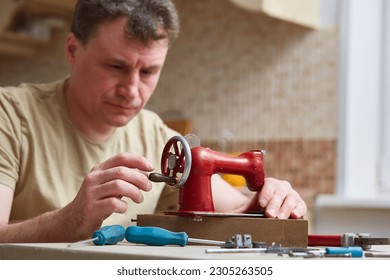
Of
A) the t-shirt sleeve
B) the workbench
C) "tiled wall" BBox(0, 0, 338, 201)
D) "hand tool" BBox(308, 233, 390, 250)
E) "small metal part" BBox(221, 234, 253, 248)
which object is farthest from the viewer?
"tiled wall" BBox(0, 0, 338, 201)

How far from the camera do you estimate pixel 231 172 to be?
1408 millimetres

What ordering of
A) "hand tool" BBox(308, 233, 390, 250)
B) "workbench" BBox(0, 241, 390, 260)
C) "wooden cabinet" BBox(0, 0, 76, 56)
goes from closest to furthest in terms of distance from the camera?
"workbench" BBox(0, 241, 390, 260), "hand tool" BBox(308, 233, 390, 250), "wooden cabinet" BBox(0, 0, 76, 56)

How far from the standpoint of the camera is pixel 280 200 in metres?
1.44

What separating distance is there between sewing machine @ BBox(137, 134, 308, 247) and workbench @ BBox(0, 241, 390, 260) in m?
0.11

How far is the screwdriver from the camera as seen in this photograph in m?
1.16

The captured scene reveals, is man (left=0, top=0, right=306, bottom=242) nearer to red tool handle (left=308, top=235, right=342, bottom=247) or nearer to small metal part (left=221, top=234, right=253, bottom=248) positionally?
red tool handle (left=308, top=235, right=342, bottom=247)

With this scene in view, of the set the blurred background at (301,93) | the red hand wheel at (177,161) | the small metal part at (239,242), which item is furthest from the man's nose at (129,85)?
the blurred background at (301,93)

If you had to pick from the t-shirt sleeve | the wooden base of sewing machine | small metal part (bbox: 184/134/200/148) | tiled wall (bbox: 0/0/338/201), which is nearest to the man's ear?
the t-shirt sleeve

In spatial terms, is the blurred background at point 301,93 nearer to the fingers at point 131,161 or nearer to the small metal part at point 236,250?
the fingers at point 131,161

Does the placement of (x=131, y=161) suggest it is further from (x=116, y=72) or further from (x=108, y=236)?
(x=116, y=72)

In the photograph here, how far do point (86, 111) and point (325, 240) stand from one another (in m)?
0.77

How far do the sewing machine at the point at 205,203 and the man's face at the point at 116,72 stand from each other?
37cm

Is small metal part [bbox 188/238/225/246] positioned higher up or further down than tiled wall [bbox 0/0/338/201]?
further down

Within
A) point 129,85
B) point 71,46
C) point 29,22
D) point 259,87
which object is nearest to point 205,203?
point 129,85
